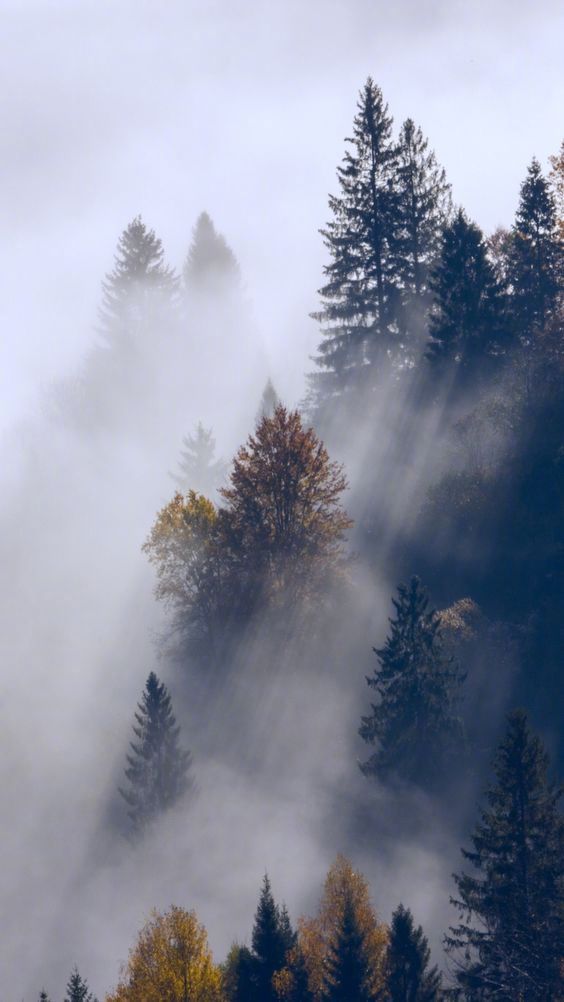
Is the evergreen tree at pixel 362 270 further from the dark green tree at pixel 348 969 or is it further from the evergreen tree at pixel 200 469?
the dark green tree at pixel 348 969

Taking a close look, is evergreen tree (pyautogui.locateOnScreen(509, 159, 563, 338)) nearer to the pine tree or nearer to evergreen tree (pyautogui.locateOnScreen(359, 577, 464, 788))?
evergreen tree (pyautogui.locateOnScreen(359, 577, 464, 788))

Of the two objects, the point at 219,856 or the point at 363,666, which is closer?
the point at 219,856

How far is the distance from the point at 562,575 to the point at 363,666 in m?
10.6

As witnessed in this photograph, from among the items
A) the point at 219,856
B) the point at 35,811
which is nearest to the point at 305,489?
the point at 219,856

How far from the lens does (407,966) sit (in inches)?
1459

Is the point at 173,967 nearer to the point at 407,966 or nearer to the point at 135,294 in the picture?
the point at 407,966

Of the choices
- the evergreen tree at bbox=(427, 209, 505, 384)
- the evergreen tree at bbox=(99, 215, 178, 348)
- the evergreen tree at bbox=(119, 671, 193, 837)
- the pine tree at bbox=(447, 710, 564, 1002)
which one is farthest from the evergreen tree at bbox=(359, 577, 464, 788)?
the evergreen tree at bbox=(99, 215, 178, 348)

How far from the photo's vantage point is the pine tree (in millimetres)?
33844

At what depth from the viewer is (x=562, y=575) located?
53.3 m

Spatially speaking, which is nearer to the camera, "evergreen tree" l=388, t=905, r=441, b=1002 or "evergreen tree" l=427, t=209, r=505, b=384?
"evergreen tree" l=388, t=905, r=441, b=1002

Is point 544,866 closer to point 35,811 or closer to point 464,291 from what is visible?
point 35,811

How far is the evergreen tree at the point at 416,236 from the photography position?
69250 mm

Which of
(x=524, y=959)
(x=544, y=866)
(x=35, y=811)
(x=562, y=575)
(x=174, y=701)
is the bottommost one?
(x=524, y=959)

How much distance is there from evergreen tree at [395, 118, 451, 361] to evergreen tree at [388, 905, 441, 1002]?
39.5 metres
